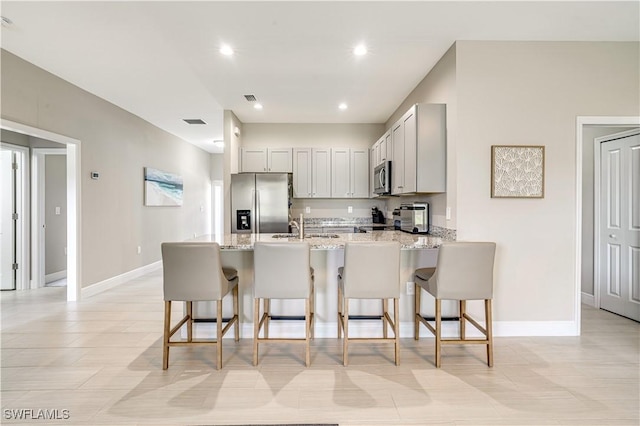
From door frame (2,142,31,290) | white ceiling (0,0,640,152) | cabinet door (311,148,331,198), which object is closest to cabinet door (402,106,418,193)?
white ceiling (0,0,640,152)

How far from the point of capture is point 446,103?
310cm

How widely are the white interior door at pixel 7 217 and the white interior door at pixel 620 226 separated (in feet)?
25.0

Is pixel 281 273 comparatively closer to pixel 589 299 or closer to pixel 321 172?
pixel 321 172

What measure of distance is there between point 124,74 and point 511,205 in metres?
4.27

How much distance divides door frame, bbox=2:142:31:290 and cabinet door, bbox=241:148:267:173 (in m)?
3.03

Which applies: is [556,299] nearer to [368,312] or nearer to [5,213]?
[368,312]

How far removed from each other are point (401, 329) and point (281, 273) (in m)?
1.31

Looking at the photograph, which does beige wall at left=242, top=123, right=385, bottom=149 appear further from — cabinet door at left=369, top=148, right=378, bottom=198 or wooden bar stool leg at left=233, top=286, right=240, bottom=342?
wooden bar stool leg at left=233, top=286, right=240, bottom=342

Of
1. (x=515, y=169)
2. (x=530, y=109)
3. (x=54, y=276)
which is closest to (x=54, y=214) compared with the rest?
(x=54, y=276)

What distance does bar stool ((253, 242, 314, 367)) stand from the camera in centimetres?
236

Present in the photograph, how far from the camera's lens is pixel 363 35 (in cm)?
274

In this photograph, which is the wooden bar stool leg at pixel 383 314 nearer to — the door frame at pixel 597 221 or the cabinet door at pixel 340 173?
the door frame at pixel 597 221

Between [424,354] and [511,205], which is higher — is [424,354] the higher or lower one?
the lower one

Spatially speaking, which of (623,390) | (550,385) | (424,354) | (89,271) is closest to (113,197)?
(89,271)
